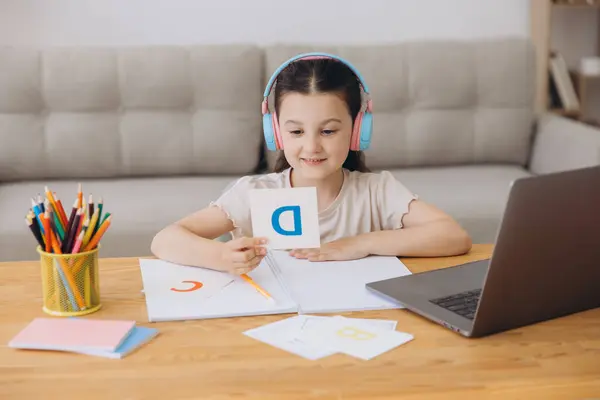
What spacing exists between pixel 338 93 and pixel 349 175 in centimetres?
22

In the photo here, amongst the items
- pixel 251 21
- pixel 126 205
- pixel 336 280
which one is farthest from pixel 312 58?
pixel 251 21

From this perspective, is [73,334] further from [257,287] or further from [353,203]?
[353,203]

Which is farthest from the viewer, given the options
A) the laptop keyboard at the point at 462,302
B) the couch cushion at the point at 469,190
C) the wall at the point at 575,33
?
the wall at the point at 575,33

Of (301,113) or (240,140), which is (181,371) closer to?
(301,113)

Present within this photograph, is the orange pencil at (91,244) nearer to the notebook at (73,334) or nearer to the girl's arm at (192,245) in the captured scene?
the notebook at (73,334)

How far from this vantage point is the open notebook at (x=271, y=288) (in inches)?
47.6

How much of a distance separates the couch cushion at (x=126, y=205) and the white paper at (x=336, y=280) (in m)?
1.09

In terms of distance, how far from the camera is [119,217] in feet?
8.41

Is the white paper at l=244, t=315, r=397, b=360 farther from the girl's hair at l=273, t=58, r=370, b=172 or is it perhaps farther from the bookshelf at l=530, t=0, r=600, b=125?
the bookshelf at l=530, t=0, r=600, b=125

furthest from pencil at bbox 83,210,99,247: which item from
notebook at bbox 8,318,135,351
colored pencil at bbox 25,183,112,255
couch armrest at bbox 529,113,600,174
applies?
couch armrest at bbox 529,113,600,174

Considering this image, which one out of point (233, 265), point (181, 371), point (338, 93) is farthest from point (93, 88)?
point (181, 371)

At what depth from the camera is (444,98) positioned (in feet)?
10.3

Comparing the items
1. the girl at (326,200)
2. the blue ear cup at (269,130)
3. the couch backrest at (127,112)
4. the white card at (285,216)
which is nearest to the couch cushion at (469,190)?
the couch backrest at (127,112)

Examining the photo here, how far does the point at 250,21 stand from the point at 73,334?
2.63 meters
